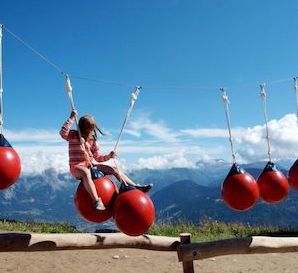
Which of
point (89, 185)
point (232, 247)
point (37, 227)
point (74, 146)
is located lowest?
point (232, 247)

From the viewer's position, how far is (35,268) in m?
12.7

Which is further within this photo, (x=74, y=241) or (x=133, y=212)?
(x=74, y=241)

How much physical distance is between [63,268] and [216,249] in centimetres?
A: 569

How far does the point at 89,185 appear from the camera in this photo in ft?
22.0

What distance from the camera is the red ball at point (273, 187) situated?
9102mm

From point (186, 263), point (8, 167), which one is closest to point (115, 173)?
point (8, 167)

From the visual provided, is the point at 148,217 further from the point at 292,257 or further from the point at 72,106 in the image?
the point at 292,257

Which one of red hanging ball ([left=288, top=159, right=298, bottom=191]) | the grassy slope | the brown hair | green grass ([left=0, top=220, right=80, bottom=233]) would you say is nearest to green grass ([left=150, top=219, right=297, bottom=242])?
the grassy slope

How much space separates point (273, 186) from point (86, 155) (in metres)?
3.66

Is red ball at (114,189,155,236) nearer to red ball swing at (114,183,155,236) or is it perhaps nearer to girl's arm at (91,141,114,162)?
red ball swing at (114,183,155,236)

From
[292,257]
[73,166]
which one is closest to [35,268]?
[73,166]

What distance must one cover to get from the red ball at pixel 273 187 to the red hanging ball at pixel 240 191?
1.45 ft

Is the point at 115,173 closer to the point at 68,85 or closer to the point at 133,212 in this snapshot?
the point at 133,212

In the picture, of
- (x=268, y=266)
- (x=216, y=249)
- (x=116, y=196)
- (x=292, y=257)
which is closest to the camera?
(x=116, y=196)
